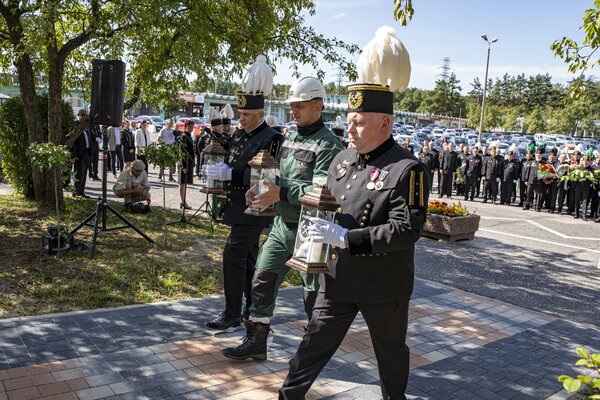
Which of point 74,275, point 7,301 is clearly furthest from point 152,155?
point 7,301

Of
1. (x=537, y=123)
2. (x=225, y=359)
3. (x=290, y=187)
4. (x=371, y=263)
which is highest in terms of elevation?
(x=537, y=123)

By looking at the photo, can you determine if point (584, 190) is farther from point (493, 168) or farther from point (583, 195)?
point (493, 168)

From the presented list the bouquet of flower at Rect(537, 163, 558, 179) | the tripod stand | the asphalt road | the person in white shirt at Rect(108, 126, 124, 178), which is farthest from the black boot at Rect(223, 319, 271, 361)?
the bouquet of flower at Rect(537, 163, 558, 179)

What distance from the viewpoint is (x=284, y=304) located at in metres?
6.30

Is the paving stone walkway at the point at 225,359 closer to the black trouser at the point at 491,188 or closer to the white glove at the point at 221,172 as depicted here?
the white glove at the point at 221,172

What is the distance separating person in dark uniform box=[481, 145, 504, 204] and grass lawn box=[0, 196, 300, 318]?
1190 cm

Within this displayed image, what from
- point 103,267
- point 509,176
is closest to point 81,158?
point 103,267

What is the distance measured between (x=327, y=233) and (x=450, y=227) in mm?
8633

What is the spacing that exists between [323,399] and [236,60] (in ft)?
25.0

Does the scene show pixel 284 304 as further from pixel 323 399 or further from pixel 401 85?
pixel 401 85

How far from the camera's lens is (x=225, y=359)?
4.63 meters

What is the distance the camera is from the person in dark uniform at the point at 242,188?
5086mm

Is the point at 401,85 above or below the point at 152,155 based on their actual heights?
above

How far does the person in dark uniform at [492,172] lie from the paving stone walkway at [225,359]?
43.9ft
